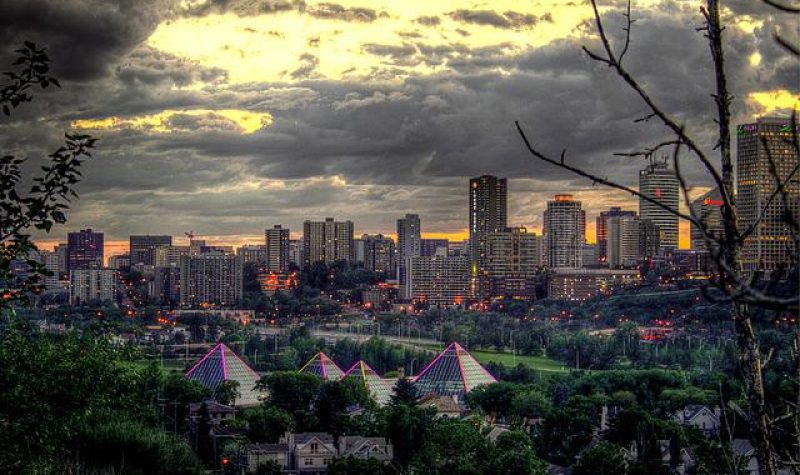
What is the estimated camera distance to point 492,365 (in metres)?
33.1

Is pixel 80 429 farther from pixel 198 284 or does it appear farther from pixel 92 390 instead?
pixel 198 284

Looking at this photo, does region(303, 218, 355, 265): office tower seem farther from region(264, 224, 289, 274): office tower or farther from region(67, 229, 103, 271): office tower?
region(67, 229, 103, 271): office tower

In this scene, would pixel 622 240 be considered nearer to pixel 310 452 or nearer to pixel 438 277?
pixel 438 277

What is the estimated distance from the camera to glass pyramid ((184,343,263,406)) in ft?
90.5

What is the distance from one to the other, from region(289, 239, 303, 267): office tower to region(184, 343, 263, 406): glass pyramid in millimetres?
59041

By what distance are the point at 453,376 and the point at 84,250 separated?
59.7 metres

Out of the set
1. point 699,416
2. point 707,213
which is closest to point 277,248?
point 699,416

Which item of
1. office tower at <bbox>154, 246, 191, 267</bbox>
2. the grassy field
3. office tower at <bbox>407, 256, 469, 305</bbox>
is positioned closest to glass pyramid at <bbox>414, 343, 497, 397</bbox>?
the grassy field

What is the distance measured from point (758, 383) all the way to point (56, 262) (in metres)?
81.8

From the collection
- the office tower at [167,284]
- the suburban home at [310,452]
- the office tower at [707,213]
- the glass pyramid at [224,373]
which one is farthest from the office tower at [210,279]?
the office tower at [707,213]

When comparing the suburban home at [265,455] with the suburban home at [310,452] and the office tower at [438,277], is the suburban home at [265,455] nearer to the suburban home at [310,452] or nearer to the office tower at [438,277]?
the suburban home at [310,452]

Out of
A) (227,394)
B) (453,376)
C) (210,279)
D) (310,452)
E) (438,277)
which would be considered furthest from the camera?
(438,277)

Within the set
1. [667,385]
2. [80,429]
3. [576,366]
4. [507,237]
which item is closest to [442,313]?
[507,237]

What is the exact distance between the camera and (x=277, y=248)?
298 ft
